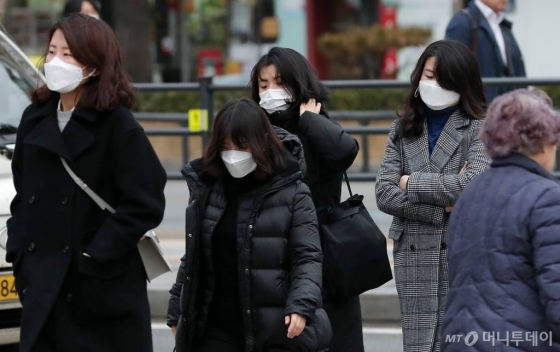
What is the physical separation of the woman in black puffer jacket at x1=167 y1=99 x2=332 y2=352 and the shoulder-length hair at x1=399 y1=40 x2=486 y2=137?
902mm

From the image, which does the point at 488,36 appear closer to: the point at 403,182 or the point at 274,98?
the point at 403,182

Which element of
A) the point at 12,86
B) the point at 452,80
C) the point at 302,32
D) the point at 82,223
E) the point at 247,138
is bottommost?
the point at 302,32

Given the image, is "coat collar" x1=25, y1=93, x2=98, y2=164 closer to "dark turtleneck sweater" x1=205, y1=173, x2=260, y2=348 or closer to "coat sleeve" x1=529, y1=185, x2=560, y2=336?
"dark turtleneck sweater" x1=205, y1=173, x2=260, y2=348

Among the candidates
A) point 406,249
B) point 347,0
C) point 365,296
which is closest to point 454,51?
point 406,249

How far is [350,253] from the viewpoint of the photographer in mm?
4988

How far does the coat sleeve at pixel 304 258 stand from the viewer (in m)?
4.46

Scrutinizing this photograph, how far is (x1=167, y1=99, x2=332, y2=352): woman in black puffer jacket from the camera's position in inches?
177

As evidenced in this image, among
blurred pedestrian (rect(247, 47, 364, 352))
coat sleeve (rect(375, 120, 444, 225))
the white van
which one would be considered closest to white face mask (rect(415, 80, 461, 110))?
coat sleeve (rect(375, 120, 444, 225))

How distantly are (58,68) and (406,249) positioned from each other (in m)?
1.71

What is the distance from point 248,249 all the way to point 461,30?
5274 millimetres

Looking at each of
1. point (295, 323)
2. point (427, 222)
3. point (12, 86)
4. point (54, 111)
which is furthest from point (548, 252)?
point (12, 86)

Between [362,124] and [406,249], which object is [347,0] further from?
[406,249]

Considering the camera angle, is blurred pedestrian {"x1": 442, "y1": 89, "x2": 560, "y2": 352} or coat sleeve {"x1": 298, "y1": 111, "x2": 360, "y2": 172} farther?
coat sleeve {"x1": 298, "y1": 111, "x2": 360, "y2": 172}

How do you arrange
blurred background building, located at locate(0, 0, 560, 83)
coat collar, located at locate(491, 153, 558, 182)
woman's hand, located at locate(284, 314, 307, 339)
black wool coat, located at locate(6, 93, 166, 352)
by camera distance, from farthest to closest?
blurred background building, located at locate(0, 0, 560, 83)
black wool coat, located at locate(6, 93, 166, 352)
woman's hand, located at locate(284, 314, 307, 339)
coat collar, located at locate(491, 153, 558, 182)
